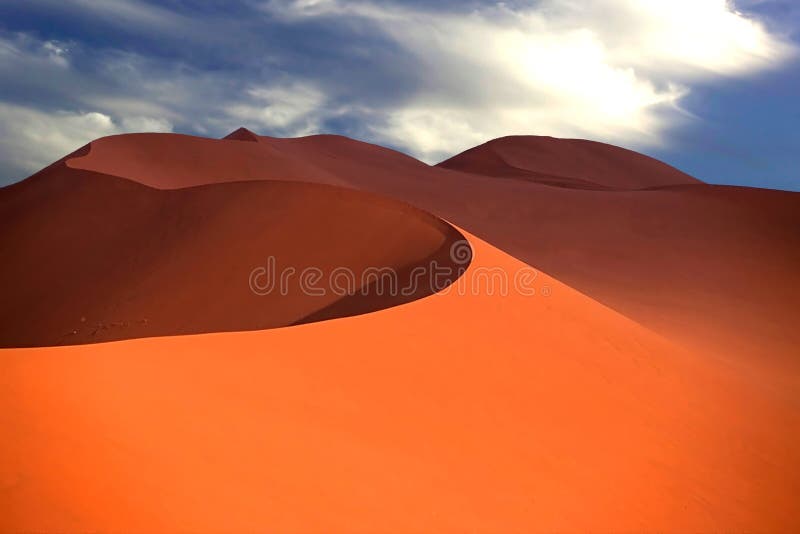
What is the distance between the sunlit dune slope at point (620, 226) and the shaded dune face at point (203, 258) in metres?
1.87

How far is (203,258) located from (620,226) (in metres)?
9.82

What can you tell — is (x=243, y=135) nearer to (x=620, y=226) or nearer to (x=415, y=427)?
(x=620, y=226)

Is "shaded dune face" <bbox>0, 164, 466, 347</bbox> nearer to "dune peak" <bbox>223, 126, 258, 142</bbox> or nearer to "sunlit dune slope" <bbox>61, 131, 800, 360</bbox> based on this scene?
"sunlit dune slope" <bbox>61, 131, 800, 360</bbox>

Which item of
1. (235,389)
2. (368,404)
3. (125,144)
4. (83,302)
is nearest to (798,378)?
(368,404)

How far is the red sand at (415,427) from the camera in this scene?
12.5 feet

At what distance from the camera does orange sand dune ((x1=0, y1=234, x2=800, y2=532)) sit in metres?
3.78

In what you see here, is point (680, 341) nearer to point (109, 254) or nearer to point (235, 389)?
point (235, 389)

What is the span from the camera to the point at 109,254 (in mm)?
14422

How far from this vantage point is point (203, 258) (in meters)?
13.3

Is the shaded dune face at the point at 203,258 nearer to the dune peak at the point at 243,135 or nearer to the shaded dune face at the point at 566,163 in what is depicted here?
the dune peak at the point at 243,135

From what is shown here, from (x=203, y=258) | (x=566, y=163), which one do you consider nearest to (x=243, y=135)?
(x=203, y=258)

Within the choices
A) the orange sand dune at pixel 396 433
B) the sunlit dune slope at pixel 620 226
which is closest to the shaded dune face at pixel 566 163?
the sunlit dune slope at pixel 620 226

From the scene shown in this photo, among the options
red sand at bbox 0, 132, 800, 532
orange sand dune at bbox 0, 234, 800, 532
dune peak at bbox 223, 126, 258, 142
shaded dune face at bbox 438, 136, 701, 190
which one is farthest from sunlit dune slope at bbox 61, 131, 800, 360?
shaded dune face at bbox 438, 136, 701, 190

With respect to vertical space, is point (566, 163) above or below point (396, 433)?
above
